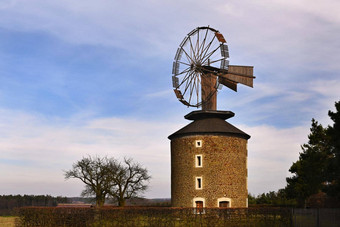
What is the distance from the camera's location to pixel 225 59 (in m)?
37.8

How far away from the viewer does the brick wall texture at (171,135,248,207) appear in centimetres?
3488

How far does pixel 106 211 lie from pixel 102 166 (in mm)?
21990

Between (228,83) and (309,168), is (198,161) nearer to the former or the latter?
(228,83)

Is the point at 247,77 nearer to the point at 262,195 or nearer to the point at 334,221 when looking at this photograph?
the point at 334,221

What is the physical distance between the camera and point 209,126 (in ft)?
118

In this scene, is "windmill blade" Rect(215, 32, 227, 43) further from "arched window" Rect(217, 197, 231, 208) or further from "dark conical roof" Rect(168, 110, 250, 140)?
"arched window" Rect(217, 197, 231, 208)

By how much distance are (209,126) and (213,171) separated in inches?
155

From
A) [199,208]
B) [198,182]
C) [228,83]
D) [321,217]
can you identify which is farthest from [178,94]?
[321,217]

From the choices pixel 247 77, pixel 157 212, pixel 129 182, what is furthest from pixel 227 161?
pixel 129 182

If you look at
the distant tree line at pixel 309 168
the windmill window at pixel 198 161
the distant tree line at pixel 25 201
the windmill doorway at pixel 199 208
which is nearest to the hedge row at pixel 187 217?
the windmill doorway at pixel 199 208

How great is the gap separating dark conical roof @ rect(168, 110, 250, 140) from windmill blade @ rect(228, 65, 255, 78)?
3772 mm

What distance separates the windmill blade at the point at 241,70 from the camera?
3788 centimetres

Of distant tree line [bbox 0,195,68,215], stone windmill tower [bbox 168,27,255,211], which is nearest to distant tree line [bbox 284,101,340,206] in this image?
stone windmill tower [bbox 168,27,255,211]

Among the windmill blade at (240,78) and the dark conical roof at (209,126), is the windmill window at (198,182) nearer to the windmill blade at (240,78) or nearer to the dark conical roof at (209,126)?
the dark conical roof at (209,126)
